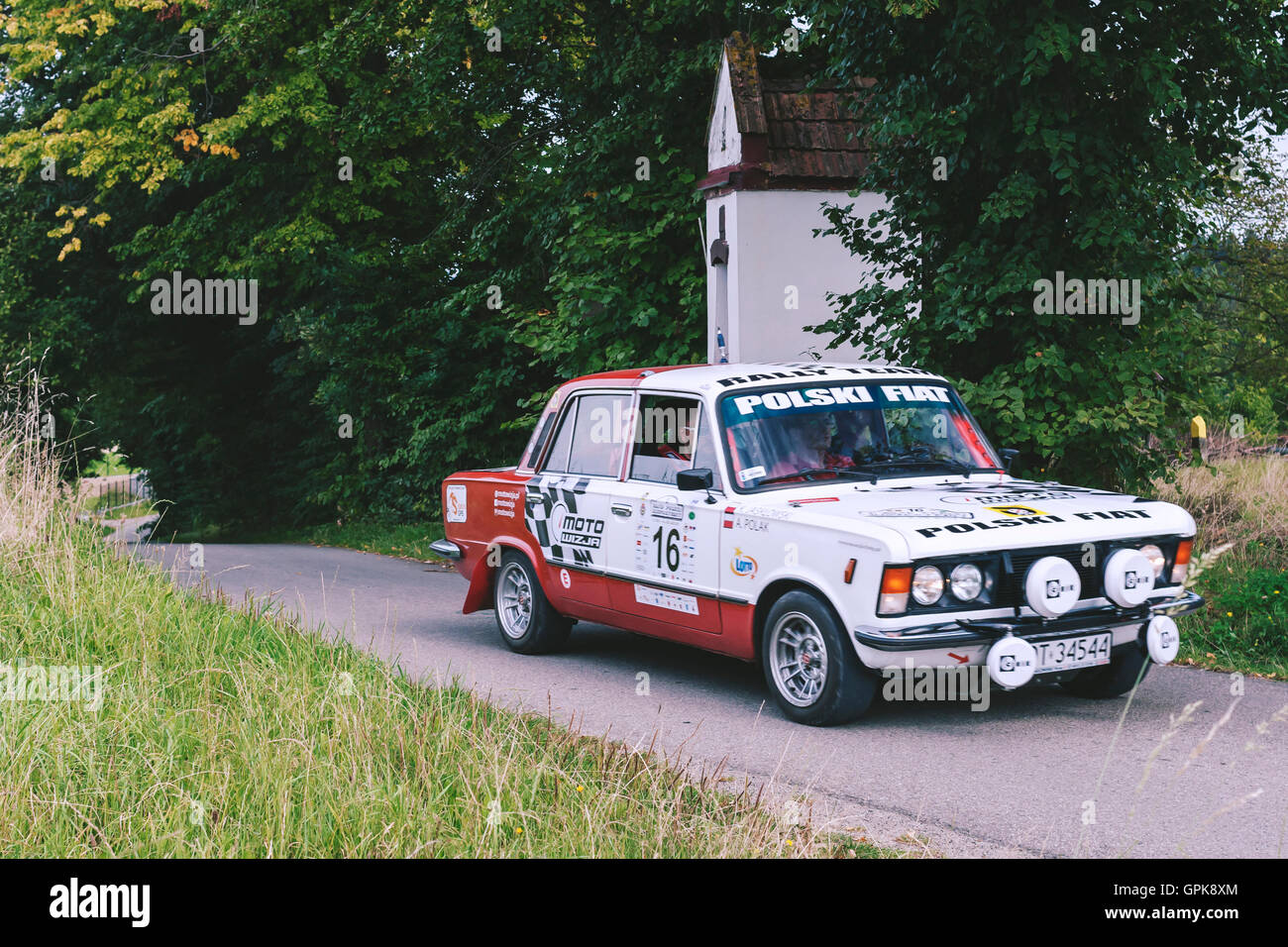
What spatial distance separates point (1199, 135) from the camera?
11141mm

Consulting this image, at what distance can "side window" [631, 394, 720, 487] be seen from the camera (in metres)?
8.25

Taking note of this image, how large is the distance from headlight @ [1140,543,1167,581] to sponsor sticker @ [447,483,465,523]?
530 centimetres

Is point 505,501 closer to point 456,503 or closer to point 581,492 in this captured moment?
point 456,503

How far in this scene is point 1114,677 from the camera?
25.5ft

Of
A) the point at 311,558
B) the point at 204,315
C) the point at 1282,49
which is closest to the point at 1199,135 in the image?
the point at 1282,49

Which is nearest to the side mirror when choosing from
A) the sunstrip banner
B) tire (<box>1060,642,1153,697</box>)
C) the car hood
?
the car hood

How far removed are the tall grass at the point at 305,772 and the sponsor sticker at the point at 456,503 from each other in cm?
297

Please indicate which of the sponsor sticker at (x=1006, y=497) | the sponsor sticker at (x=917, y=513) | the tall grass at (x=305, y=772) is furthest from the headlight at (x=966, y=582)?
the tall grass at (x=305, y=772)

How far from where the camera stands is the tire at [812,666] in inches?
274

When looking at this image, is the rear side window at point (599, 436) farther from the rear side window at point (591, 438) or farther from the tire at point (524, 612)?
the tire at point (524, 612)

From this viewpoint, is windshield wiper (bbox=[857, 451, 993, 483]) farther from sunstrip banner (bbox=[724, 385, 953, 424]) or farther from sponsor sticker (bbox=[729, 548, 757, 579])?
sponsor sticker (bbox=[729, 548, 757, 579])

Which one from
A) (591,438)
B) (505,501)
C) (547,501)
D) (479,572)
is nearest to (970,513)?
(591,438)

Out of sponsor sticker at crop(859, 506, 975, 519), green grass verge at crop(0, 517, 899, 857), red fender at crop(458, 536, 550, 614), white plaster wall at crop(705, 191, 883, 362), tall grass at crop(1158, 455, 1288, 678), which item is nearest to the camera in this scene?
green grass verge at crop(0, 517, 899, 857)

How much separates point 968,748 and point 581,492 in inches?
133
